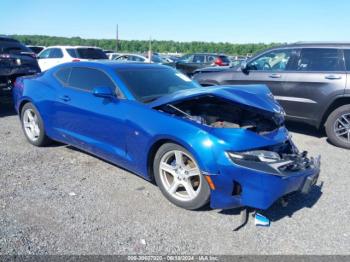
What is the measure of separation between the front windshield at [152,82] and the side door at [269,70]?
8.77 ft

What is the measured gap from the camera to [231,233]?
3.46 metres

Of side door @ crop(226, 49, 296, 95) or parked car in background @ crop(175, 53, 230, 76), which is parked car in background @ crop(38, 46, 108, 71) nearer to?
parked car in background @ crop(175, 53, 230, 76)

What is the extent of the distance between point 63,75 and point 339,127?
4.90m

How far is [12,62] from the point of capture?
858 centimetres

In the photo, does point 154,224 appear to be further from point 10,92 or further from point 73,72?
point 10,92

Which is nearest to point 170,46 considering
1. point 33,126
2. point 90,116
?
point 33,126

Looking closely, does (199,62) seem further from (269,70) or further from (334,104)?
(334,104)

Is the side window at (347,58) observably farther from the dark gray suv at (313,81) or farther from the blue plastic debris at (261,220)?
the blue plastic debris at (261,220)

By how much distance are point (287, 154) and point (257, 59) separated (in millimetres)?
4356

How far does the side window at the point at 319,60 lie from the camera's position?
668cm

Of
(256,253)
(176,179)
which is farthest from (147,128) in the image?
(256,253)

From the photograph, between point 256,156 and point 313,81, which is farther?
point 313,81

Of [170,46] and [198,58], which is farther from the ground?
[198,58]

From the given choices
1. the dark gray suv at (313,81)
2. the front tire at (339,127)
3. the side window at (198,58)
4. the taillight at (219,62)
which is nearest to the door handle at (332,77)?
the dark gray suv at (313,81)
